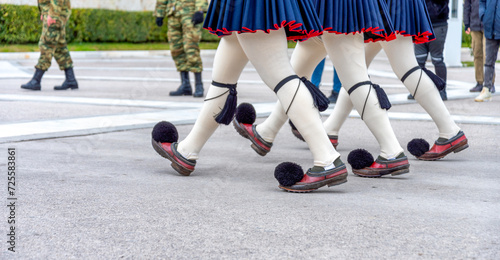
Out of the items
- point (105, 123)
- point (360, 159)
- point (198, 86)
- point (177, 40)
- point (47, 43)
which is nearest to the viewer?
point (360, 159)

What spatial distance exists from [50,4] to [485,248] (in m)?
8.06

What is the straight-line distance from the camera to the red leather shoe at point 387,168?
417 centimetres

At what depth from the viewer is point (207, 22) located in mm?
3934

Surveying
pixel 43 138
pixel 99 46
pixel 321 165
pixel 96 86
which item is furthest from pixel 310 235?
pixel 99 46

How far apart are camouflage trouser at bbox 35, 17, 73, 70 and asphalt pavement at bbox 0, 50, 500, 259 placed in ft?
9.87

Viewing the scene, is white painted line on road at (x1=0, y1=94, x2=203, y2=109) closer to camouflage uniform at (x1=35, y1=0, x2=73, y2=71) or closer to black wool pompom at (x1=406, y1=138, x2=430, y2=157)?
camouflage uniform at (x1=35, y1=0, x2=73, y2=71)

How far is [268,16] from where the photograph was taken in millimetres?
3623

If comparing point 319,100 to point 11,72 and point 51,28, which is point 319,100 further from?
point 11,72

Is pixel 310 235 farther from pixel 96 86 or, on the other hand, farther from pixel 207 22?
pixel 96 86

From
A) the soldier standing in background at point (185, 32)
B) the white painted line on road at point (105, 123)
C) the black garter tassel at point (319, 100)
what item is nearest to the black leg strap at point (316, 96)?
the black garter tassel at point (319, 100)

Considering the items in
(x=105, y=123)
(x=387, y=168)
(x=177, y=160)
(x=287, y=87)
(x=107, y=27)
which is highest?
(x=287, y=87)

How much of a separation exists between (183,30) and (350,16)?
5.31 metres

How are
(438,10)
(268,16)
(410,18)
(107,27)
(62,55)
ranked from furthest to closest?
(107,27), (62,55), (438,10), (410,18), (268,16)

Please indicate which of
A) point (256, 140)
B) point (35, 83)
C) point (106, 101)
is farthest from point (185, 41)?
point (256, 140)
